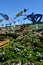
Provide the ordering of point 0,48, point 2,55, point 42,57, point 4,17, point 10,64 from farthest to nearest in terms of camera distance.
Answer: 1. point 4,17
2. point 0,48
3. point 2,55
4. point 42,57
5. point 10,64

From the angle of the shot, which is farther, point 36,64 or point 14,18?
point 14,18

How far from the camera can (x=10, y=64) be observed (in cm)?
681

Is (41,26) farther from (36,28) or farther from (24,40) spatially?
(24,40)

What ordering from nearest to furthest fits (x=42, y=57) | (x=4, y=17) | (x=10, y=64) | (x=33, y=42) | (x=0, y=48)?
(x=10, y=64) < (x=42, y=57) < (x=0, y=48) < (x=33, y=42) < (x=4, y=17)

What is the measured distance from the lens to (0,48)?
9.98 m

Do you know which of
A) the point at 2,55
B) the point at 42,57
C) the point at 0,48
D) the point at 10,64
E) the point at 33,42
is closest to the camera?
the point at 10,64

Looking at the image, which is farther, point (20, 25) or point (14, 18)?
point (20, 25)

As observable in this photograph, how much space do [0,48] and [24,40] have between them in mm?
2328

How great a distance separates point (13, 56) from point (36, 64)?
169 centimetres

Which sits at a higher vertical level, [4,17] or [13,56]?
[4,17]

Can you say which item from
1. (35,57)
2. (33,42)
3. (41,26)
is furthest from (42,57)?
(41,26)

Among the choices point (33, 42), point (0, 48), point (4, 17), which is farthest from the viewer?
point (4, 17)

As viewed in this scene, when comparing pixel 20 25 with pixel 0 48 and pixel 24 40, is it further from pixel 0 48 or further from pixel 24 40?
pixel 0 48

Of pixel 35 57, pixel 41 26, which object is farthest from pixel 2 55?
pixel 41 26
